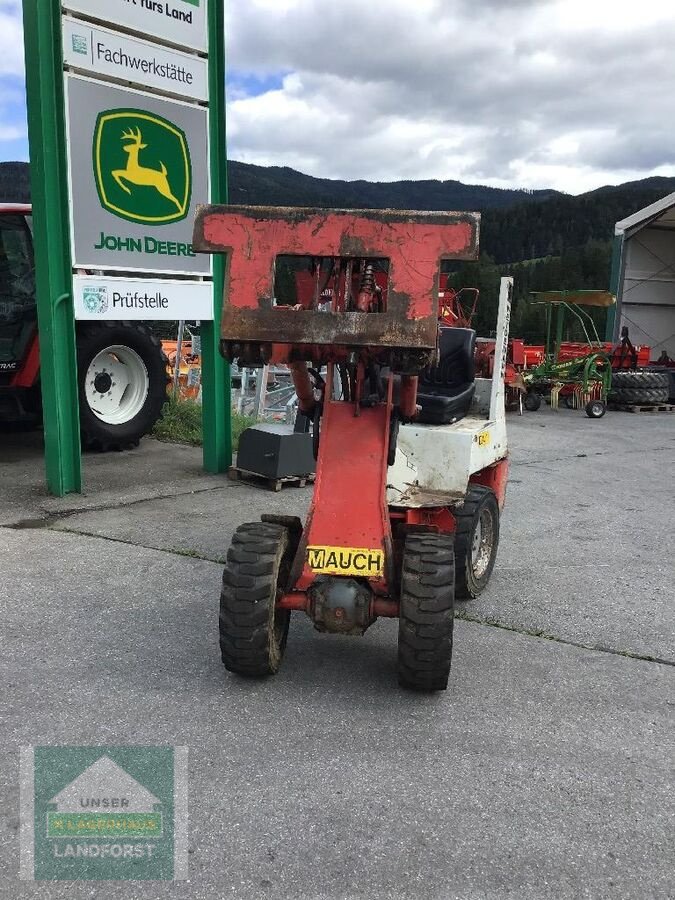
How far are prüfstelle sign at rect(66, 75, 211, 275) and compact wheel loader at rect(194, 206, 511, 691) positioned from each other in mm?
3385

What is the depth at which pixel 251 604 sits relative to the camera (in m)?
3.28

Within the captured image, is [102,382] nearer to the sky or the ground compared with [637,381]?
nearer to the sky

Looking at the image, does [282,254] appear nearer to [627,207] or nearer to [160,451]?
[160,451]

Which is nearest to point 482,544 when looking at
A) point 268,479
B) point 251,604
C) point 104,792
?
point 251,604

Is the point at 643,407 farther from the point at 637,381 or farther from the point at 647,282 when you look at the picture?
the point at 647,282

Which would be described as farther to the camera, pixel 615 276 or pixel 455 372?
pixel 615 276

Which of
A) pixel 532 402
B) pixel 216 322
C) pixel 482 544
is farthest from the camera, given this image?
pixel 532 402

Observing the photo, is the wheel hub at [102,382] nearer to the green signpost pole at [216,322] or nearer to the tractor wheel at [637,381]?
the green signpost pole at [216,322]

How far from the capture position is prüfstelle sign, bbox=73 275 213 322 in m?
6.54

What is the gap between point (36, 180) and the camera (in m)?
6.24

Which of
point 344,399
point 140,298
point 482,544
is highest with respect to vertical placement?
point 140,298

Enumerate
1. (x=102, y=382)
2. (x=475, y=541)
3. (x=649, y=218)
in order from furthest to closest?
1. (x=649, y=218)
2. (x=102, y=382)
3. (x=475, y=541)

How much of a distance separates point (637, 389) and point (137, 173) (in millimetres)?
11851

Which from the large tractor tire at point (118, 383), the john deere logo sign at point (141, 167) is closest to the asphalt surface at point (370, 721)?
the large tractor tire at point (118, 383)
